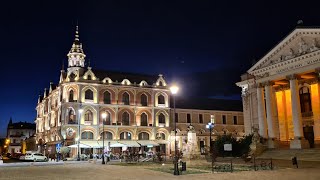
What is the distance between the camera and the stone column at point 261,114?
38.3m

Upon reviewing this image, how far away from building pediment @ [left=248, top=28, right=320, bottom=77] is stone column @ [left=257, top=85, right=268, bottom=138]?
205cm

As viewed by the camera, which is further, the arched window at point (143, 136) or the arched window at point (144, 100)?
the arched window at point (144, 100)

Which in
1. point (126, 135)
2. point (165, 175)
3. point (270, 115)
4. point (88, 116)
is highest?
point (88, 116)

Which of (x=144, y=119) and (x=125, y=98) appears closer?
(x=125, y=98)

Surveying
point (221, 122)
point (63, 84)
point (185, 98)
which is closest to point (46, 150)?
point (63, 84)

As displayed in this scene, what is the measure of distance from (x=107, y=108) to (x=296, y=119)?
33.5m

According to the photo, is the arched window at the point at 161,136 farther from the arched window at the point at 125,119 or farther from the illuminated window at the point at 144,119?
the arched window at the point at 125,119

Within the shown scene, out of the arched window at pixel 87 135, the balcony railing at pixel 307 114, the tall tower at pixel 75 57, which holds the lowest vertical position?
the arched window at pixel 87 135

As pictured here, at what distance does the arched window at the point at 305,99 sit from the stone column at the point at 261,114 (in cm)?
444

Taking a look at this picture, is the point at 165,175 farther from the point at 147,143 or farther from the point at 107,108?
the point at 107,108

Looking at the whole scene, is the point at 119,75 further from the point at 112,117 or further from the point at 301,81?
the point at 301,81

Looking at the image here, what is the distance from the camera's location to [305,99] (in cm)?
3869

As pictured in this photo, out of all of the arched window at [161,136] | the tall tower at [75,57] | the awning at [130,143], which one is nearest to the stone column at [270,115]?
the awning at [130,143]

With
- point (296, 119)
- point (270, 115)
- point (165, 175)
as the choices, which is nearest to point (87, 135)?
point (270, 115)
